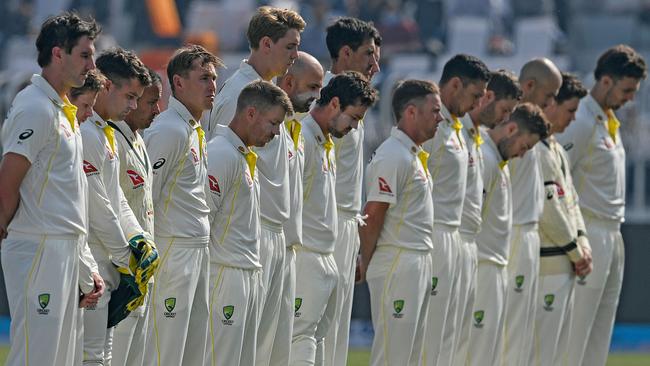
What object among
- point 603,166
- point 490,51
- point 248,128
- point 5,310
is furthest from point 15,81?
point 248,128

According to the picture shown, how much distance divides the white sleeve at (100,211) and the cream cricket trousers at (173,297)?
0.48 m

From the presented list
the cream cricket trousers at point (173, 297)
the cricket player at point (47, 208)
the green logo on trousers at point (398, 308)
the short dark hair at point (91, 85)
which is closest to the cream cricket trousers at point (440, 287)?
the green logo on trousers at point (398, 308)

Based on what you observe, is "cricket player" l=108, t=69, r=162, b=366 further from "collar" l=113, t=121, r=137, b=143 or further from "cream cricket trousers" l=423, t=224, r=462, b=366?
"cream cricket trousers" l=423, t=224, r=462, b=366

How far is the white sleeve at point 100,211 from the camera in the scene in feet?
18.4

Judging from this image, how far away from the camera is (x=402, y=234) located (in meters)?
7.62

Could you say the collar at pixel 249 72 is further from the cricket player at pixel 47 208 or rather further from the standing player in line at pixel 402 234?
the cricket player at pixel 47 208

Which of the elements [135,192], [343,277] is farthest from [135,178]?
[343,277]

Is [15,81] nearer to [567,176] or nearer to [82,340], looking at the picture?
[567,176]

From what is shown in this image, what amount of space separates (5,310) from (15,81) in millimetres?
2340

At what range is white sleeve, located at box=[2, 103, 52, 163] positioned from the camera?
5184 mm

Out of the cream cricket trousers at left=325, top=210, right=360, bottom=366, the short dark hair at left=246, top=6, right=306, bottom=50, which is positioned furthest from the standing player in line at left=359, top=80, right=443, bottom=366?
the short dark hair at left=246, top=6, right=306, bottom=50

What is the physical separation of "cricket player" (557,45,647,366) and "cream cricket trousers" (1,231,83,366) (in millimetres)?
5039

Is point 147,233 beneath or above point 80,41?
beneath

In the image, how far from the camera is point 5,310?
14.1 metres
